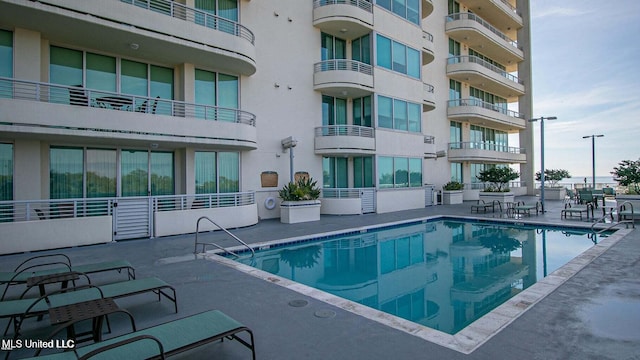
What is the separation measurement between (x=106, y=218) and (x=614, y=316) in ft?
38.2

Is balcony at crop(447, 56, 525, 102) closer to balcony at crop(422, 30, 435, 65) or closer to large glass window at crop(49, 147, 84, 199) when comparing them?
balcony at crop(422, 30, 435, 65)

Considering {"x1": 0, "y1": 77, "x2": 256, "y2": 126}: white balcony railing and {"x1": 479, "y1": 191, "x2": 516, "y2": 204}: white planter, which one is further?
{"x1": 479, "y1": 191, "x2": 516, "y2": 204}: white planter

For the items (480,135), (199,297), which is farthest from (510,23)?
(199,297)

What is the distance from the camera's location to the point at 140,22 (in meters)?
10.4

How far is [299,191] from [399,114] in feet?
26.0

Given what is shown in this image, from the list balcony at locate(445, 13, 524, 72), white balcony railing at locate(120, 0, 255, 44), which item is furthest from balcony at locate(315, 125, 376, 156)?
balcony at locate(445, 13, 524, 72)

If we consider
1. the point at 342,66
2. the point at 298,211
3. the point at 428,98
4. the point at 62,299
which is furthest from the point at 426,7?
the point at 62,299

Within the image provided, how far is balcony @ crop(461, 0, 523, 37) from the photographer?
88.4 ft

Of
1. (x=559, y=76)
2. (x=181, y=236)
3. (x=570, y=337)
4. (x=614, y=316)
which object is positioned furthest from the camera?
(x=559, y=76)

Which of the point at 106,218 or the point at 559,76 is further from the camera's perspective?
the point at 559,76

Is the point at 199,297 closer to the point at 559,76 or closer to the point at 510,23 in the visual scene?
the point at 559,76

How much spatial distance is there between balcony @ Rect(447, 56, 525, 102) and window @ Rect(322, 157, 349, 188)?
1285 cm

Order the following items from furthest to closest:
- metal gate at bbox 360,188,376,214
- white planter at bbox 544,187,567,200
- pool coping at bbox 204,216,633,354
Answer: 1. white planter at bbox 544,187,567,200
2. metal gate at bbox 360,188,376,214
3. pool coping at bbox 204,216,633,354

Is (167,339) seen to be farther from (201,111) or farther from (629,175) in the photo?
(629,175)
